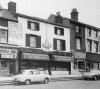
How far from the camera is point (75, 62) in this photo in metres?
34.9

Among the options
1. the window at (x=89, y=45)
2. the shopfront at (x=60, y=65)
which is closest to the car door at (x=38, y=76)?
the shopfront at (x=60, y=65)

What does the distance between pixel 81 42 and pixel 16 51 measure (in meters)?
13.6

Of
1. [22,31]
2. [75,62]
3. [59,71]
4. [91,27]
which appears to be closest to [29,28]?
[22,31]

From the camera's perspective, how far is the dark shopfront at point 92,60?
3757 centimetres

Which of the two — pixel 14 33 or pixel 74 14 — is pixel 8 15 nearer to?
pixel 14 33

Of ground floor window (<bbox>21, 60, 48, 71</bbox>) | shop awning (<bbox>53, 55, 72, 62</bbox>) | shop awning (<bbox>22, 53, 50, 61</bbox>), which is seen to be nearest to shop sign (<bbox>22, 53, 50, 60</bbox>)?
shop awning (<bbox>22, 53, 50, 61</bbox>)

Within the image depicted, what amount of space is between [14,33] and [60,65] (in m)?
9.80

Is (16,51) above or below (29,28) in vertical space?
below

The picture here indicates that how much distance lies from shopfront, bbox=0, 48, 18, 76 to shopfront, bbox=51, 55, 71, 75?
6392 mm

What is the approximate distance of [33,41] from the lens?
2920cm

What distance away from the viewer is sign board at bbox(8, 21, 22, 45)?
1037 inches

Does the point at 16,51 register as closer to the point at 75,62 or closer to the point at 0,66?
the point at 0,66

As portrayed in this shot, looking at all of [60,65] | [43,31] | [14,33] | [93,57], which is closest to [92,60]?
[93,57]

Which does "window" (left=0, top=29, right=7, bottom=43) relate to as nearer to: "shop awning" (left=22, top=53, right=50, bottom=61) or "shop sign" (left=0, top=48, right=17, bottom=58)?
"shop sign" (left=0, top=48, right=17, bottom=58)
